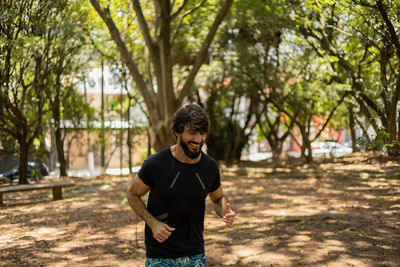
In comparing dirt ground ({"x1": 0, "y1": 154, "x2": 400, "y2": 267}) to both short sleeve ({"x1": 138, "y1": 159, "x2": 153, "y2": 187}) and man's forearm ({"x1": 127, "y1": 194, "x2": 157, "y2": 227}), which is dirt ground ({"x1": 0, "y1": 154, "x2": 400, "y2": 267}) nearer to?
man's forearm ({"x1": 127, "y1": 194, "x2": 157, "y2": 227})

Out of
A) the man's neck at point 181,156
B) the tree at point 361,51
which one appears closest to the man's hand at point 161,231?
the man's neck at point 181,156

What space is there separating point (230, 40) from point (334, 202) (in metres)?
8.98

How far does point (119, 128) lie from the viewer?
62.6 ft

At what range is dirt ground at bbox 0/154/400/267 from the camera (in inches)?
243

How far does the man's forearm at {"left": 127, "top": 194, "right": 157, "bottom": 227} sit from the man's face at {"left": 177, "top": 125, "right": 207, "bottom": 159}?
0.47 meters

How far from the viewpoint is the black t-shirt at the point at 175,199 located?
2.91m

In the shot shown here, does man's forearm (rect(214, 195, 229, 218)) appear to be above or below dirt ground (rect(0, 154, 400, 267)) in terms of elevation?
above

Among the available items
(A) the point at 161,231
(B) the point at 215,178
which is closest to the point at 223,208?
(B) the point at 215,178

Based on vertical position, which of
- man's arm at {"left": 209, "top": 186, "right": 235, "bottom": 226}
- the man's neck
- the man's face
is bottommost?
man's arm at {"left": 209, "top": 186, "right": 235, "bottom": 226}

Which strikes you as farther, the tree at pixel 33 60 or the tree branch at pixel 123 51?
the tree at pixel 33 60

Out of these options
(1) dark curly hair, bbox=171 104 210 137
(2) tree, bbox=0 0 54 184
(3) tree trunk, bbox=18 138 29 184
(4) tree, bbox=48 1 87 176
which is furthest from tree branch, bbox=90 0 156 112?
(3) tree trunk, bbox=18 138 29 184

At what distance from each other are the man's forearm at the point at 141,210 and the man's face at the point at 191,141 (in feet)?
1.54

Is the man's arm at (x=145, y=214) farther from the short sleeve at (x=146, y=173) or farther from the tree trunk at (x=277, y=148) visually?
the tree trunk at (x=277, y=148)

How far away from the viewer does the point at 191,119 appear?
2.93m
